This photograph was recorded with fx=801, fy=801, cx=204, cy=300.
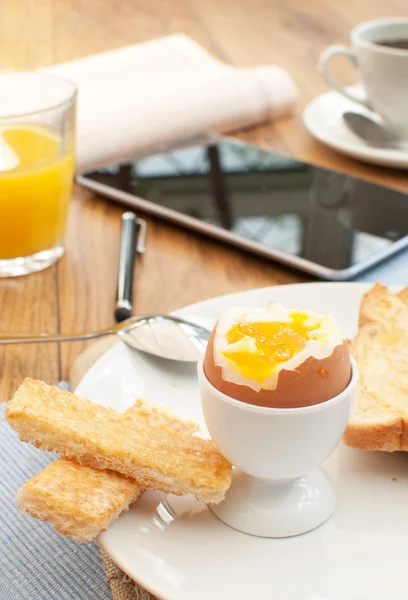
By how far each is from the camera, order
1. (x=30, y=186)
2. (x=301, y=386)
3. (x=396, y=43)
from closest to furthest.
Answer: (x=301, y=386), (x=30, y=186), (x=396, y=43)

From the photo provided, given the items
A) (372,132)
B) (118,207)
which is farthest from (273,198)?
(372,132)

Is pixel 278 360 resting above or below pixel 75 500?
above

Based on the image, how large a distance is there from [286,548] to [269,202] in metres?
0.82

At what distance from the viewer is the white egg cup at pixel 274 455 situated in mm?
704

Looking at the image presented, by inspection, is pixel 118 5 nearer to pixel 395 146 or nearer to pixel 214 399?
pixel 395 146

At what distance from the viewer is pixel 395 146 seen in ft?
5.68

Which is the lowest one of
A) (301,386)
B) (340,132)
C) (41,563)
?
(41,563)

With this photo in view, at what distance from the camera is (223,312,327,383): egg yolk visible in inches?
27.5

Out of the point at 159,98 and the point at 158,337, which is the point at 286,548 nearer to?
the point at 158,337

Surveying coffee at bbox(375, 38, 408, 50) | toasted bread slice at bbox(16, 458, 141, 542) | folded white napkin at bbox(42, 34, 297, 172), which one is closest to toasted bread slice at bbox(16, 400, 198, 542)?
toasted bread slice at bbox(16, 458, 141, 542)

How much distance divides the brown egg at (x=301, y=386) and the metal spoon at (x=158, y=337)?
0.92 ft

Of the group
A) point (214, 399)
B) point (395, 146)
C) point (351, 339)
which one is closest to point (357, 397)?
point (351, 339)

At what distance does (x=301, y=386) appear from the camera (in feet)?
2.27

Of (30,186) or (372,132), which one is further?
(372,132)
